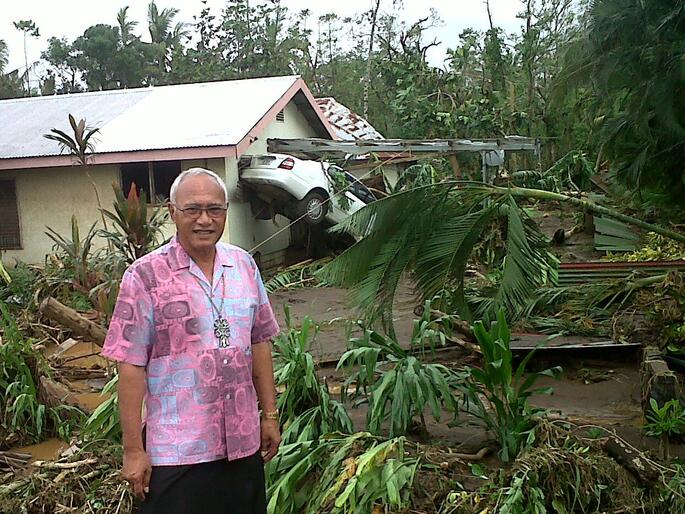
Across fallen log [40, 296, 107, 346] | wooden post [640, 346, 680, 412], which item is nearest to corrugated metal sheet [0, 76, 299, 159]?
fallen log [40, 296, 107, 346]

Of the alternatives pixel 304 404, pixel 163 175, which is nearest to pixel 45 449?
pixel 304 404

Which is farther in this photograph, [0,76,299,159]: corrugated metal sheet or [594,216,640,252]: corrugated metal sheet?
[0,76,299,159]: corrugated metal sheet

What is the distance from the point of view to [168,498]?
2.60 metres

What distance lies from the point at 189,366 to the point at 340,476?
1.39 metres

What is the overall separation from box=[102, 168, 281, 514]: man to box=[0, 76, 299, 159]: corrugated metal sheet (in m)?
9.45

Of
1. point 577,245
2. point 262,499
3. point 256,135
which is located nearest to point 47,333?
point 256,135

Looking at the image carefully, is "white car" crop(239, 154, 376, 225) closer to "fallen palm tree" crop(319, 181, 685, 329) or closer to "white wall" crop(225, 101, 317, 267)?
"white wall" crop(225, 101, 317, 267)

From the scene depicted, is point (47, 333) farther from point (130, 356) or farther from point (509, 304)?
point (130, 356)

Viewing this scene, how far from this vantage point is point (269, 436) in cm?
289

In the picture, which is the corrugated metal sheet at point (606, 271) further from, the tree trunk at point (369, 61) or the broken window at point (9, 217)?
the tree trunk at point (369, 61)

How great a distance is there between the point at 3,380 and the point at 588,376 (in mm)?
4801

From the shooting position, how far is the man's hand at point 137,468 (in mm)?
2545

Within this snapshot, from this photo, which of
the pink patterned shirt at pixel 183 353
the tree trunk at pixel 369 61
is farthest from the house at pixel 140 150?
the tree trunk at pixel 369 61

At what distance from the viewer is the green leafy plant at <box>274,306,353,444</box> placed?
4352mm
